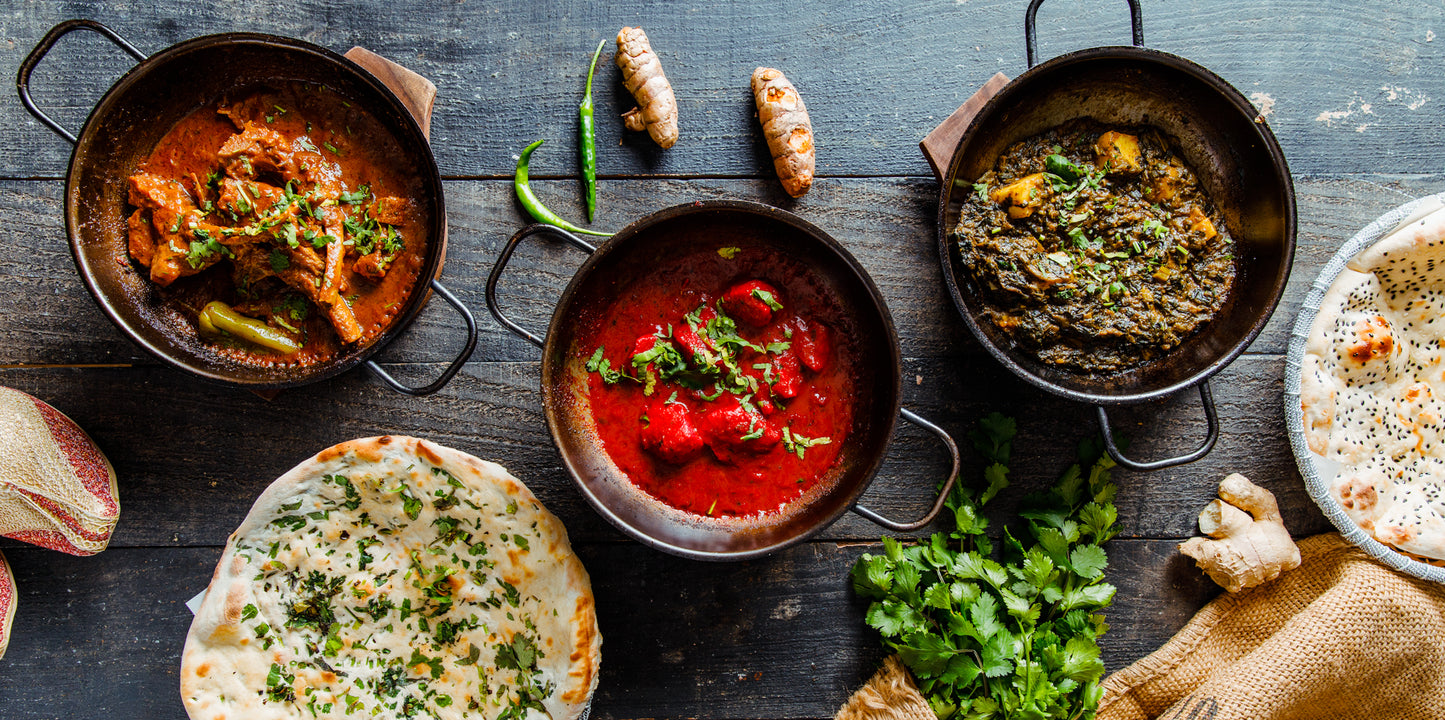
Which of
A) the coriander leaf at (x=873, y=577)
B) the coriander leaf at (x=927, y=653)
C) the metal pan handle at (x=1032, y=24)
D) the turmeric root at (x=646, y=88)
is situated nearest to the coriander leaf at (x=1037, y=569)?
the coriander leaf at (x=927, y=653)

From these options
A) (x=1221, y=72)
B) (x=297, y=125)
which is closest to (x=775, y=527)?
(x=297, y=125)

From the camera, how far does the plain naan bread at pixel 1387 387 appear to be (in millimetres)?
2674

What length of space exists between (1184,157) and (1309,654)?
6.05ft

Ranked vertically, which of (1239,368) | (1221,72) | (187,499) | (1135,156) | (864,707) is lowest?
(864,707)

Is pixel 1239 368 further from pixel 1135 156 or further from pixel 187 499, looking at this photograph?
pixel 187 499

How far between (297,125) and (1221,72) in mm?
3373

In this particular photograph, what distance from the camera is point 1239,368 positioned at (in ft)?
9.46

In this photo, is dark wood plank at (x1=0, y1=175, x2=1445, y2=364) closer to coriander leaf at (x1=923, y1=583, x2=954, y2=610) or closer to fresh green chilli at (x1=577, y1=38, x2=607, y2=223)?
fresh green chilli at (x1=577, y1=38, x2=607, y2=223)

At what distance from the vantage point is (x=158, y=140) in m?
2.55

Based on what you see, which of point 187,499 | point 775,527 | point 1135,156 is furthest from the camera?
point 187,499

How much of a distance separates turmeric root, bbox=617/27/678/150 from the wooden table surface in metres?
0.11

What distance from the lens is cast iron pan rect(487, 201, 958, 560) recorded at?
2.31 meters

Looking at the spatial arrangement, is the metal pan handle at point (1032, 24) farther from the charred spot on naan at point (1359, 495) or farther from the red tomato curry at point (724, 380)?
the charred spot on naan at point (1359, 495)

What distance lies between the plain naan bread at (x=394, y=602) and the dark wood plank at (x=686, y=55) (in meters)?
1.20
